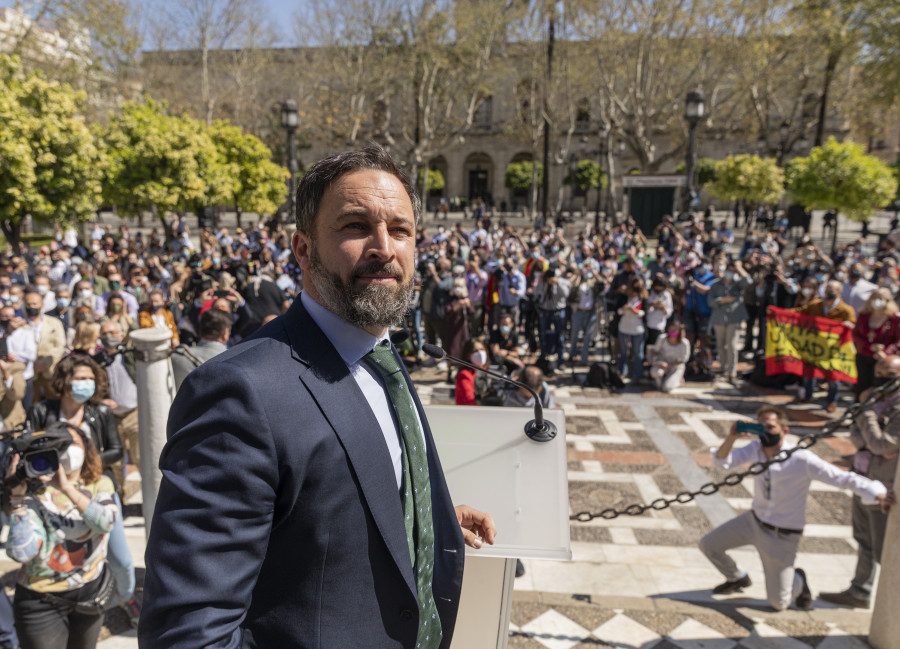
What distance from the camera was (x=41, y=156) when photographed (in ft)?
45.5

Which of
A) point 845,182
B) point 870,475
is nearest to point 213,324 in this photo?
point 870,475

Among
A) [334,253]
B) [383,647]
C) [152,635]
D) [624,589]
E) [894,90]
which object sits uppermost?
[894,90]

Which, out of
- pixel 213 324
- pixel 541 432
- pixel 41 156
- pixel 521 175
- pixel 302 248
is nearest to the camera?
pixel 302 248

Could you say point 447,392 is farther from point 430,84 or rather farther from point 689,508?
point 430,84

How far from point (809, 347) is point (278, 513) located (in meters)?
8.86

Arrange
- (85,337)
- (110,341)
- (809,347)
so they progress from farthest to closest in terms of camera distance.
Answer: (809,347) → (110,341) → (85,337)

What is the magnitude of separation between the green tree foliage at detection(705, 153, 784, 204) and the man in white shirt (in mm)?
21112

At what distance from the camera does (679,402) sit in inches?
356

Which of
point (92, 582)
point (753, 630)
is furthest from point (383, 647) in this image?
point (753, 630)

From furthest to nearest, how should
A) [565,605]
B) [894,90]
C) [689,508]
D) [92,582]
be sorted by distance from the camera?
[894,90] < [689,508] < [565,605] < [92,582]

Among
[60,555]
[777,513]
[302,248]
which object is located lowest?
[777,513]

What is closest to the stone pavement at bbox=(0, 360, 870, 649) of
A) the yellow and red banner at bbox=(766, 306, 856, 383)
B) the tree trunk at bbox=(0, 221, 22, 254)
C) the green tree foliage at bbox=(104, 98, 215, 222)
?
the yellow and red banner at bbox=(766, 306, 856, 383)

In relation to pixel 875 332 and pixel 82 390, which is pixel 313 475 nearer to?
pixel 82 390

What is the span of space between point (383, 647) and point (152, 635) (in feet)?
1.53
